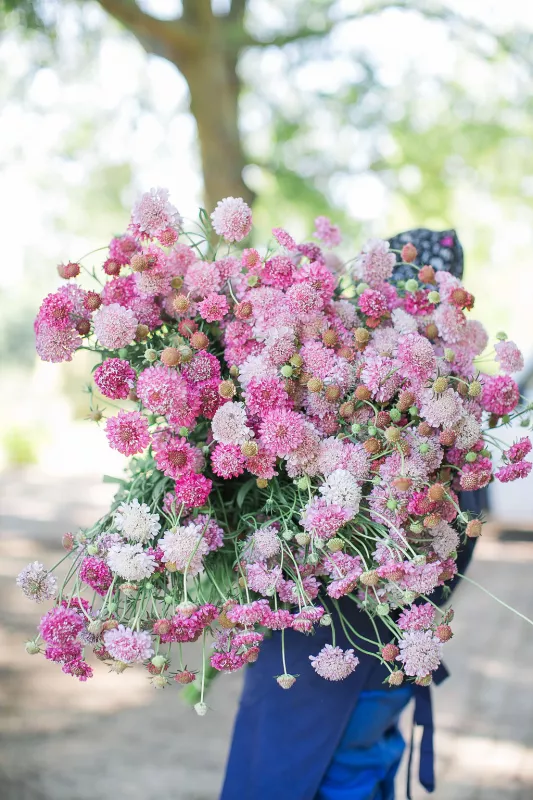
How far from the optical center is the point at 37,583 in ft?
4.27

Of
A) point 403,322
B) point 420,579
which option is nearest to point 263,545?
point 420,579

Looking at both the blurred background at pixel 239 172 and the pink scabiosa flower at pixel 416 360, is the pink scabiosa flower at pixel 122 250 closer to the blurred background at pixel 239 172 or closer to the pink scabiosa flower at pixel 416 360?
Result: the pink scabiosa flower at pixel 416 360

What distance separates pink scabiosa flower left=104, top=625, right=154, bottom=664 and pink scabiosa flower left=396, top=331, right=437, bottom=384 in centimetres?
60

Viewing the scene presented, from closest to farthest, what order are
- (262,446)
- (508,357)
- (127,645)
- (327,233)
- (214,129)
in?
(127,645)
(262,446)
(508,357)
(327,233)
(214,129)

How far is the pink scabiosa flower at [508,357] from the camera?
142cm

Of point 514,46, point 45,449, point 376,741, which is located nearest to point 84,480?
point 45,449

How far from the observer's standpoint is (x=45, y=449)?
1125 centimetres

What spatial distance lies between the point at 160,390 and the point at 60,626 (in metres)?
0.39

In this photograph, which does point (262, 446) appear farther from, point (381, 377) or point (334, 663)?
point (334, 663)

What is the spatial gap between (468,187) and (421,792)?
21.7ft

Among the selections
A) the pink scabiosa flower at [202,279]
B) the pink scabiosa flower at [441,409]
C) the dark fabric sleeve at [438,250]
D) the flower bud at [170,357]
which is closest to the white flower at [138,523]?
the flower bud at [170,357]

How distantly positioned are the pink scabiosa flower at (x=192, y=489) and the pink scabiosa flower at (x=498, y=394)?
1.73 ft

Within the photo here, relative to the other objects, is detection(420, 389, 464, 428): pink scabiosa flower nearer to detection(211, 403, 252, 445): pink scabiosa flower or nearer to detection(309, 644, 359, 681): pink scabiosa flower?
detection(211, 403, 252, 445): pink scabiosa flower

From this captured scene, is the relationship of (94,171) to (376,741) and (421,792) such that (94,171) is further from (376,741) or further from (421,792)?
(376,741)
